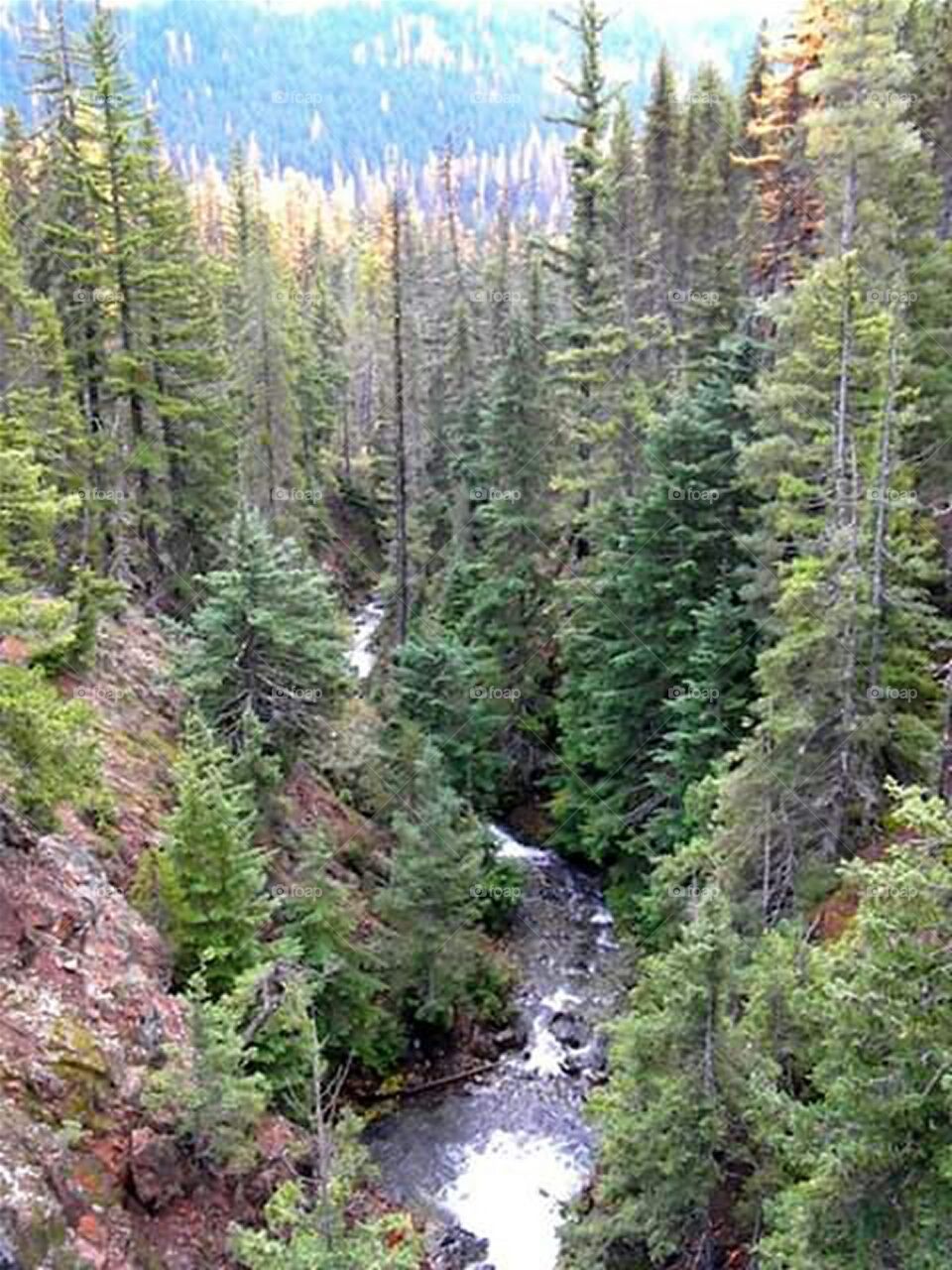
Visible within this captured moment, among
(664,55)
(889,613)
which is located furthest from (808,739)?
(664,55)

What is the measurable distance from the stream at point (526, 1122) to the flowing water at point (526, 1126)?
19 millimetres

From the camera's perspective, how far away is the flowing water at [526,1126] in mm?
18406

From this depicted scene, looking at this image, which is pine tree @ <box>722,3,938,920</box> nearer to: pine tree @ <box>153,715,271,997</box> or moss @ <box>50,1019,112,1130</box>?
pine tree @ <box>153,715,271,997</box>

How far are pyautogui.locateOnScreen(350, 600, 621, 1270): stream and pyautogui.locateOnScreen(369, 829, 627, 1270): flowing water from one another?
0.8 inches

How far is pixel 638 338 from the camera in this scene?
1195 inches

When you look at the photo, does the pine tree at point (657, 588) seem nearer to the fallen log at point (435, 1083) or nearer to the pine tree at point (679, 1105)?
the fallen log at point (435, 1083)

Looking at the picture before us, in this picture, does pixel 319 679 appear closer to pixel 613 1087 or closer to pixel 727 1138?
pixel 613 1087

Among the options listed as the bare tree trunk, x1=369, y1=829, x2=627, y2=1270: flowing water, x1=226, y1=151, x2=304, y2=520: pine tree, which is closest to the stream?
x1=369, y1=829, x2=627, y2=1270: flowing water

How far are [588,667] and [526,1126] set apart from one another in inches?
448

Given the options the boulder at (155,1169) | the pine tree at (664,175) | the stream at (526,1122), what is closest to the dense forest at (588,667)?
the boulder at (155,1169)

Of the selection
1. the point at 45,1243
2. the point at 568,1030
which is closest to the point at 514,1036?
the point at 568,1030

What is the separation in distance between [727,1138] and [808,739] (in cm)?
647

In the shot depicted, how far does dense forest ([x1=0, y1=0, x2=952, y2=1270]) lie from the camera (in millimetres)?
12156

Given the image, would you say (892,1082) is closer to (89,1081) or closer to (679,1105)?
(679,1105)
